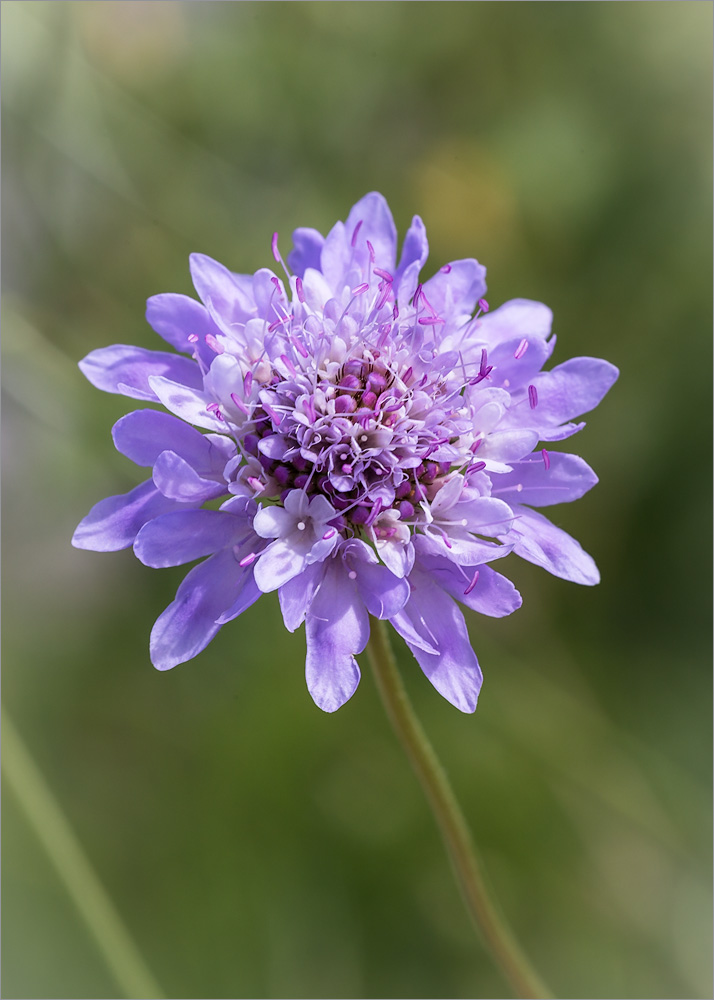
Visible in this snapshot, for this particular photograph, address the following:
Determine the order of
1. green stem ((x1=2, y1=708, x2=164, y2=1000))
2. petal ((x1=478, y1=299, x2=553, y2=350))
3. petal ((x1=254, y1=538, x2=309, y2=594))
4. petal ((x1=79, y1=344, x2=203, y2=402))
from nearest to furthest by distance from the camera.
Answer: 1. petal ((x1=254, y1=538, x2=309, y2=594))
2. petal ((x1=79, y1=344, x2=203, y2=402))
3. petal ((x1=478, y1=299, x2=553, y2=350))
4. green stem ((x1=2, y1=708, x2=164, y2=1000))

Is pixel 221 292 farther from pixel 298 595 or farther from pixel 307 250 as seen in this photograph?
pixel 298 595

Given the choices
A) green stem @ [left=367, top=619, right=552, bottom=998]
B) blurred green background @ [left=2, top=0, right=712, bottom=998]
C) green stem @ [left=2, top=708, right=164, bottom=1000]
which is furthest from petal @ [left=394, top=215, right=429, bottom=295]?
green stem @ [left=2, top=708, right=164, bottom=1000]

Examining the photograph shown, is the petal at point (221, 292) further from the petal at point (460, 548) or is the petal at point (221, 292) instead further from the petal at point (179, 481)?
the petal at point (460, 548)

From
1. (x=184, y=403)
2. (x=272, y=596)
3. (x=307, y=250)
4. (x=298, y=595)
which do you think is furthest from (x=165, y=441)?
(x=272, y=596)

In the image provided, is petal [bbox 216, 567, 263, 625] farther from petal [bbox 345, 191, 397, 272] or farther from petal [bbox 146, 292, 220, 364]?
petal [bbox 345, 191, 397, 272]

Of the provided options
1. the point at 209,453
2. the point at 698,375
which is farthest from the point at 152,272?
the point at 698,375

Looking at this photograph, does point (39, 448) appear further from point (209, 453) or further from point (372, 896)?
point (372, 896)
